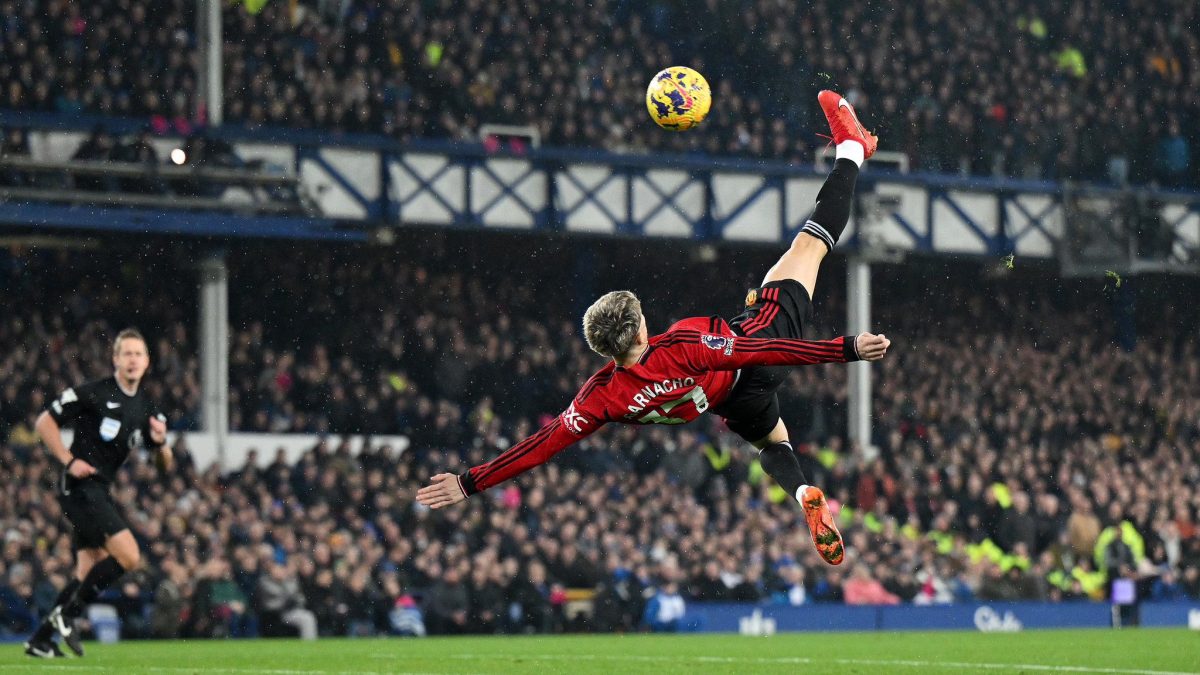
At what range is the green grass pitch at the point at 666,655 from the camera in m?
11.0

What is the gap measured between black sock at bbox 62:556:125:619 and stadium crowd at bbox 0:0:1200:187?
10.8 meters

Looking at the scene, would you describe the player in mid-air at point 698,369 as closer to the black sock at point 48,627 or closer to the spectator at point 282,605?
the black sock at point 48,627

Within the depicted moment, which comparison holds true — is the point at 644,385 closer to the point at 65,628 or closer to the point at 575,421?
the point at 575,421

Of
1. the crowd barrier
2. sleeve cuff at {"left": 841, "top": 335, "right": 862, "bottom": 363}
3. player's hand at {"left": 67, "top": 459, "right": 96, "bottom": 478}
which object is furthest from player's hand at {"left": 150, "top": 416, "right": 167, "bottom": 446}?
the crowd barrier

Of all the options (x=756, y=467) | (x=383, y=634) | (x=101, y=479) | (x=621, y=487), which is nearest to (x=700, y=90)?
(x=101, y=479)

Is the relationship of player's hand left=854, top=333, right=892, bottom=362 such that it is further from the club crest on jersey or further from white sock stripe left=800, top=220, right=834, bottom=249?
white sock stripe left=800, top=220, right=834, bottom=249

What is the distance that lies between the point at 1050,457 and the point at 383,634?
10546mm

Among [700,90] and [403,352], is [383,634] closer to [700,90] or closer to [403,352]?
[403,352]

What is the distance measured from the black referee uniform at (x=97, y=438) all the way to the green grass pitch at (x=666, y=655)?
891 mm

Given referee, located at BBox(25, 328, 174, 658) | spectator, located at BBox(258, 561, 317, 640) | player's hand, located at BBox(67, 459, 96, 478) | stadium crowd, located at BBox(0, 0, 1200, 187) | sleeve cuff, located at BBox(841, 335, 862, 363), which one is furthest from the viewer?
stadium crowd, located at BBox(0, 0, 1200, 187)

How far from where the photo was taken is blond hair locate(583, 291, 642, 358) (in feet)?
29.1

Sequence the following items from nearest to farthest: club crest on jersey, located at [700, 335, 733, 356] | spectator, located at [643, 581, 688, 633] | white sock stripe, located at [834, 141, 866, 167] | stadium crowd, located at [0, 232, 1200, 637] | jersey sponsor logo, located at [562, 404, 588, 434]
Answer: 1. club crest on jersey, located at [700, 335, 733, 356]
2. jersey sponsor logo, located at [562, 404, 588, 434]
3. white sock stripe, located at [834, 141, 866, 167]
4. stadium crowd, located at [0, 232, 1200, 637]
5. spectator, located at [643, 581, 688, 633]

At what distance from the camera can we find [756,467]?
22875mm

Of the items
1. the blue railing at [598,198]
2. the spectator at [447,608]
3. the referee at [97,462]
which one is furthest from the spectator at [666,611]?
the referee at [97,462]
